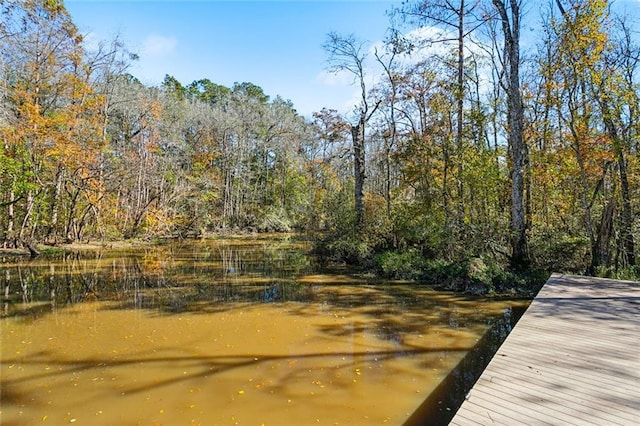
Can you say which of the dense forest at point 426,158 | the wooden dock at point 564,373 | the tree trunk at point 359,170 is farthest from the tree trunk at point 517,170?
the tree trunk at point 359,170

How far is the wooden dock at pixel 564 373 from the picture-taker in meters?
2.62

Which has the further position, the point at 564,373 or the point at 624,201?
the point at 624,201

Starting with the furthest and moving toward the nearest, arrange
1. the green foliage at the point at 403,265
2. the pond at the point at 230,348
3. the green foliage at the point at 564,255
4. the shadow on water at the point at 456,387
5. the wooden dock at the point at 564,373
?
the green foliage at the point at 403,265 < the green foliage at the point at 564,255 < the pond at the point at 230,348 < the shadow on water at the point at 456,387 < the wooden dock at the point at 564,373

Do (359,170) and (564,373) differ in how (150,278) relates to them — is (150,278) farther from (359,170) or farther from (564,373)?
(564,373)

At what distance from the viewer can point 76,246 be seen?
704 inches

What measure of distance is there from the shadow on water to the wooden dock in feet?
2.49

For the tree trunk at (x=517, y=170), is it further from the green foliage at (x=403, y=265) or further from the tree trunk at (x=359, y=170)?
the tree trunk at (x=359, y=170)

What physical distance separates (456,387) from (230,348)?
3.23 meters

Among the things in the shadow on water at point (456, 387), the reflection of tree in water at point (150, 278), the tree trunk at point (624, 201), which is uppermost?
the tree trunk at point (624, 201)

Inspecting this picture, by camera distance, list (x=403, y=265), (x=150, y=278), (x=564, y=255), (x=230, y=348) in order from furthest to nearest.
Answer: (x=403, y=265) < (x=150, y=278) < (x=564, y=255) < (x=230, y=348)

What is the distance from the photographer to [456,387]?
172 inches

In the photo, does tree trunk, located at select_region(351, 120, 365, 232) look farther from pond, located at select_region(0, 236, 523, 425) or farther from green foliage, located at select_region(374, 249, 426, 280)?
pond, located at select_region(0, 236, 523, 425)

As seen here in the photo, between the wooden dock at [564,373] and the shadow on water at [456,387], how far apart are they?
759mm

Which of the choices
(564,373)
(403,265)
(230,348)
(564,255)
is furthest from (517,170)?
(230,348)
